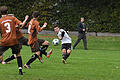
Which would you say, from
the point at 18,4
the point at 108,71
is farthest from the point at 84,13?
the point at 108,71

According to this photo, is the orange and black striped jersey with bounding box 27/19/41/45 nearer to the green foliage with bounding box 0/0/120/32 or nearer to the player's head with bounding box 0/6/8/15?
the player's head with bounding box 0/6/8/15

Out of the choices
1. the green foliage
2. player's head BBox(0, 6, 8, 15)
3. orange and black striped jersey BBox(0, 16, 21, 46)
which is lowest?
the green foliage

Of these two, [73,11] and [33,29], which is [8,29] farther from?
[73,11]

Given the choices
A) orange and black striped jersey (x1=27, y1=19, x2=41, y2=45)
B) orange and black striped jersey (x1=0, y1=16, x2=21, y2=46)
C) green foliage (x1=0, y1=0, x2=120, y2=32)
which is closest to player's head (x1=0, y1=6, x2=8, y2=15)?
orange and black striped jersey (x1=0, y1=16, x2=21, y2=46)

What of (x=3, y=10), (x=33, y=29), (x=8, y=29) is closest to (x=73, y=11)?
(x=33, y=29)

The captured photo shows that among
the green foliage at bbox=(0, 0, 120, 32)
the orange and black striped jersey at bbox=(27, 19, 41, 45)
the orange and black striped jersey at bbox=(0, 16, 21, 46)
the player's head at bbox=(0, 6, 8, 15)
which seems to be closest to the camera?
the player's head at bbox=(0, 6, 8, 15)

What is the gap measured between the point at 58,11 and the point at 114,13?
538cm

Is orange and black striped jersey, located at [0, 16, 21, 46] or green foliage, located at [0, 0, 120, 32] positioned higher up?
orange and black striped jersey, located at [0, 16, 21, 46]

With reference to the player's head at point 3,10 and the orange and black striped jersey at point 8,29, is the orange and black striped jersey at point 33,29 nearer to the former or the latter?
the orange and black striped jersey at point 8,29

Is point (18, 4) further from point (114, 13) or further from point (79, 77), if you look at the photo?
point (79, 77)

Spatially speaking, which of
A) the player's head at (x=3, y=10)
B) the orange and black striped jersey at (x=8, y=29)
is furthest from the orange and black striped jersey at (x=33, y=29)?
the player's head at (x=3, y=10)

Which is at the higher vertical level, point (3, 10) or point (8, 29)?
point (3, 10)

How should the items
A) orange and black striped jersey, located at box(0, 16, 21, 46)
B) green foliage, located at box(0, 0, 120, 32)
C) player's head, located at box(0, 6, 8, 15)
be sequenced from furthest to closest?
green foliage, located at box(0, 0, 120, 32)
orange and black striped jersey, located at box(0, 16, 21, 46)
player's head, located at box(0, 6, 8, 15)

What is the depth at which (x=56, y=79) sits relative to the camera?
10648 millimetres
